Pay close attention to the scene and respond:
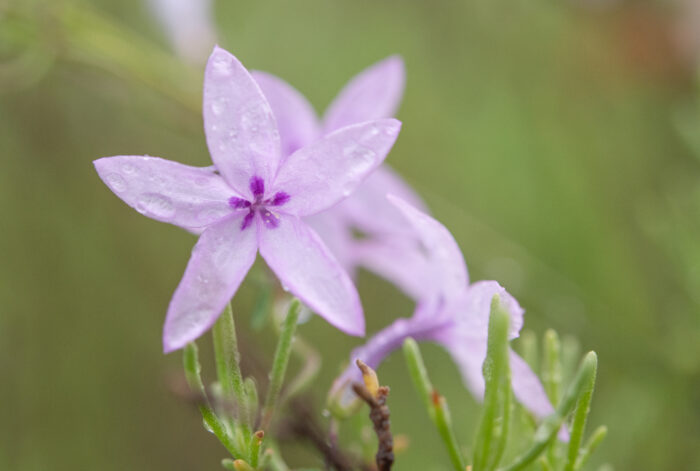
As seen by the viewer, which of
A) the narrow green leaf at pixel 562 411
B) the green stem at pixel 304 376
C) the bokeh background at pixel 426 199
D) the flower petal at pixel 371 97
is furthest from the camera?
the bokeh background at pixel 426 199

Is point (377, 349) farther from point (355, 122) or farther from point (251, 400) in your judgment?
point (355, 122)

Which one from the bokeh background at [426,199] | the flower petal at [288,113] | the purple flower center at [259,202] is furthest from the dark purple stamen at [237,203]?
the bokeh background at [426,199]

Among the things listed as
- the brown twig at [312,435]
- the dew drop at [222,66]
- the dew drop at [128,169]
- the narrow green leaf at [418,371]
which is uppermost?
the dew drop at [222,66]

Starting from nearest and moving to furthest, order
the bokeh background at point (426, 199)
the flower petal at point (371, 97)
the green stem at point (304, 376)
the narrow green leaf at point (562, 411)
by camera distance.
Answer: the narrow green leaf at point (562, 411)
the green stem at point (304, 376)
the flower petal at point (371, 97)
the bokeh background at point (426, 199)

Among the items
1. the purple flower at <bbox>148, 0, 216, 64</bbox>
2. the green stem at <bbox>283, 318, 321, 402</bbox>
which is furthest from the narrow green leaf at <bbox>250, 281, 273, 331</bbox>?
the purple flower at <bbox>148, 0, 216, 64</bbox>

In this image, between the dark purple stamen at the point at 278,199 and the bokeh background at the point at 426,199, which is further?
the bokeh background at the point at 426,199

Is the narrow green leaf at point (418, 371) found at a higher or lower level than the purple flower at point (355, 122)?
lower

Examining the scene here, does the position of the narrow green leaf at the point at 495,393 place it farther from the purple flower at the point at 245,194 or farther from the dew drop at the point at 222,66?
the dew drop at the point at 222,66

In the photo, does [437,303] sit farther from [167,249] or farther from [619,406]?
[167,249]
